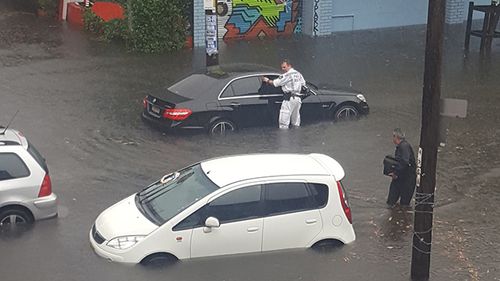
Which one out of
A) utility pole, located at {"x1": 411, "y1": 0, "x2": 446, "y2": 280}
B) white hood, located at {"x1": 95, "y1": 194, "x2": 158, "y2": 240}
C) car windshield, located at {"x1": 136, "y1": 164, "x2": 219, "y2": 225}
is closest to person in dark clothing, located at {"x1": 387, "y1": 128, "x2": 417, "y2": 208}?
utility pole, located at {"x1": 411, "y1": 0, "x2": 446, "y2": 280}

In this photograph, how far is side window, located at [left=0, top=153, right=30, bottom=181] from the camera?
11.2m

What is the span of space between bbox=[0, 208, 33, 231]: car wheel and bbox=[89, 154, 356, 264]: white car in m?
1.48

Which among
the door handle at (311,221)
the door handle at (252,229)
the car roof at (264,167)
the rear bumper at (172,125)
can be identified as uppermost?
the car roof at (264,167)

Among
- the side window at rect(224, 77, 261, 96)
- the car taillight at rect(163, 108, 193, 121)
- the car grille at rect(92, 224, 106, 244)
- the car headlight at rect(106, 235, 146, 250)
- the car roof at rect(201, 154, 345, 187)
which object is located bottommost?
the car grille at rect(92, 224, 106, 244)

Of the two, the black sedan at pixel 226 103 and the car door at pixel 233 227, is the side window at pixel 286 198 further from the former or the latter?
the black sedan at pixel 226 103

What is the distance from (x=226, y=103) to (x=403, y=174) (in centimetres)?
503

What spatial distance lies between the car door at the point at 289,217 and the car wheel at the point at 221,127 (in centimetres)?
630

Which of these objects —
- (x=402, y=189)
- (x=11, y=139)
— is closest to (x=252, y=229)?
(x=402, y=189)

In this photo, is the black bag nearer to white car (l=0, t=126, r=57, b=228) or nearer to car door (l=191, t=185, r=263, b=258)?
car door (l=191, t=185, r=263, b=258)

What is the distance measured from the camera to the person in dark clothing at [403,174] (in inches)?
490

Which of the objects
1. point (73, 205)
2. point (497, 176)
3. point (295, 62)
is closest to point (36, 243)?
point (73, 205)

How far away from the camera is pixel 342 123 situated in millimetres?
17438

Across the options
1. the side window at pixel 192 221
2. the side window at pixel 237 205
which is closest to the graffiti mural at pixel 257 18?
the side window at pixel 237 205

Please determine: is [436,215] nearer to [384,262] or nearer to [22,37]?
[384,262]
